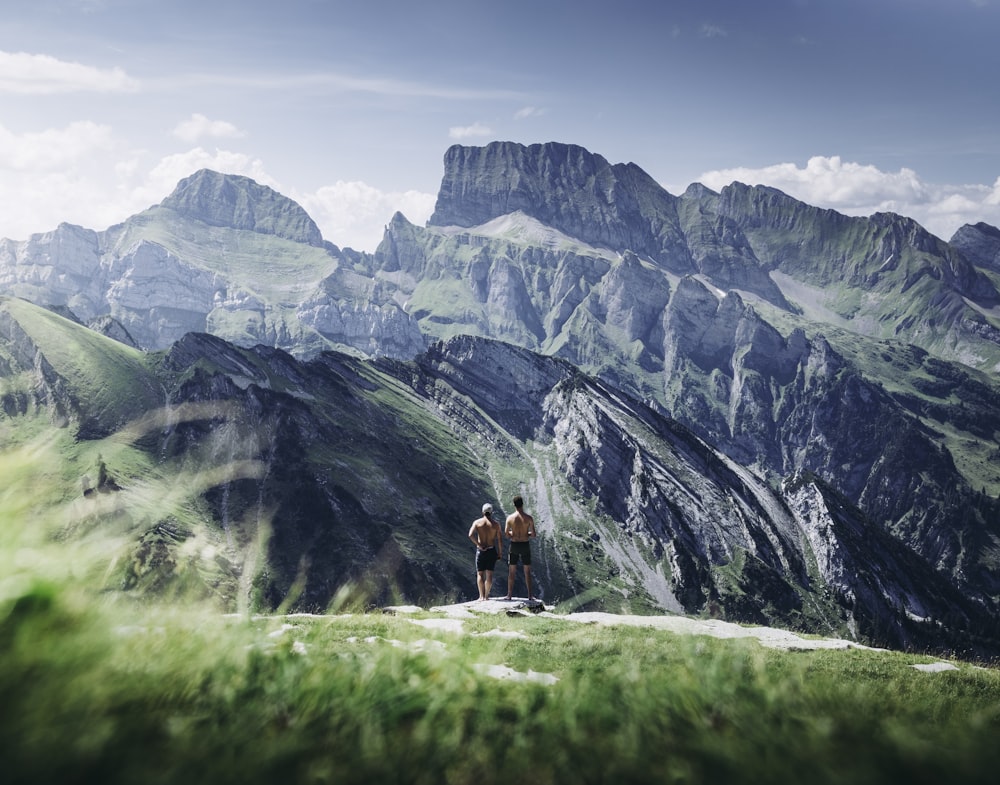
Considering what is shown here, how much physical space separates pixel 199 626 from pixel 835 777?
173 inches

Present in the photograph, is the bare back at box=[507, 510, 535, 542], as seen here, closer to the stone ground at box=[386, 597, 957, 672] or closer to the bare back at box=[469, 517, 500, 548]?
the bare back at box=[469, 517, 500, 548]

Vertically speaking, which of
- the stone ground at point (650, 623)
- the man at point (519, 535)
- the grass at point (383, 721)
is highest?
the grass at point (383, 721)

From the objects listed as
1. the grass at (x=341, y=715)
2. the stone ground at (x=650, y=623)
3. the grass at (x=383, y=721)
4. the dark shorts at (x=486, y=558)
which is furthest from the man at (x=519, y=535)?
the grass at (x=383, y=721)

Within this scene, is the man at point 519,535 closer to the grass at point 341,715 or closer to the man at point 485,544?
the man at point 485,544

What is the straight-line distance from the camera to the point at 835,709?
157 inches

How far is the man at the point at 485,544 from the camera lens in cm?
2758

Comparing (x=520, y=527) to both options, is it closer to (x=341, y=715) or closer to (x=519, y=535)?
(x=519, y=535)

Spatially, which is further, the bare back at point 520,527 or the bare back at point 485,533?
the bare back at point 485,533

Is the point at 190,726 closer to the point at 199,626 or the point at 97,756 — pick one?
the point at 97,756

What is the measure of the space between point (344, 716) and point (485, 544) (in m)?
24.3

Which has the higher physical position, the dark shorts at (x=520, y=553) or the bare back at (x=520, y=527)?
the bare back at (x=520, y=527)

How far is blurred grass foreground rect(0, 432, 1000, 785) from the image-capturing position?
3.13 metres

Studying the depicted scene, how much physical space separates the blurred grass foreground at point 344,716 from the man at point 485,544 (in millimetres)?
22752

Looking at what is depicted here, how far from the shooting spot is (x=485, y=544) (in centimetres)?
2780
